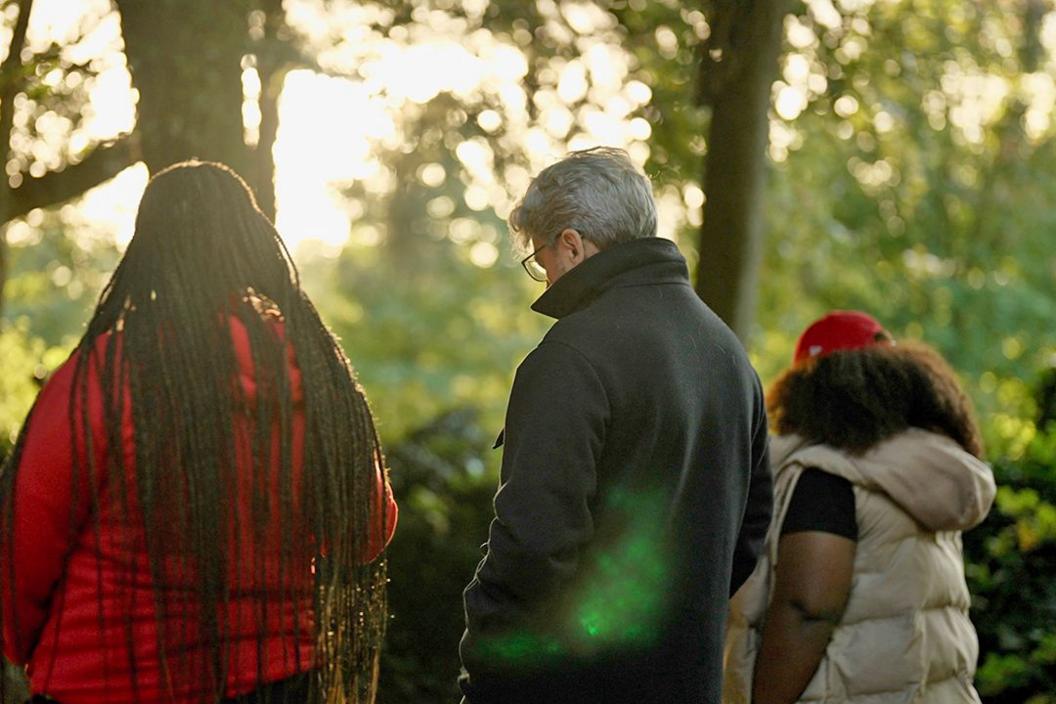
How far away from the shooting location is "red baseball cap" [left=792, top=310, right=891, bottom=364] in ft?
12.5

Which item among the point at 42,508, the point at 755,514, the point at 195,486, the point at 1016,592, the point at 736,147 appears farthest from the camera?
the point at 736,147

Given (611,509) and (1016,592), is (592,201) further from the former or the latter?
(1016,592)

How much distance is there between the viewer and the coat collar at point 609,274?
116 inches

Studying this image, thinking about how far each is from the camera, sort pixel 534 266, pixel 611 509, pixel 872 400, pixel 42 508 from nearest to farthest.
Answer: pixel 42 508 → pixel 611 509 → pixel 534 266 → pixel 872 400

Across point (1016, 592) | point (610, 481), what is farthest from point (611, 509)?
point (1016, 592)

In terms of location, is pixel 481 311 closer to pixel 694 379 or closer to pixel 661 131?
pixel 661 131

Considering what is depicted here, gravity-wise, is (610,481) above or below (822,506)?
above

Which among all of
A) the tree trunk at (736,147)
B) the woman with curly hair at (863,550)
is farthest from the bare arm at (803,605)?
the tree trunk at (736,147)

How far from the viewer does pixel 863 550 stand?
11.6 feet

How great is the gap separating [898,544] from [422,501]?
439 centimetres

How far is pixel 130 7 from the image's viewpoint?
482 cm

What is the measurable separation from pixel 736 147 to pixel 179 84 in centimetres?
209

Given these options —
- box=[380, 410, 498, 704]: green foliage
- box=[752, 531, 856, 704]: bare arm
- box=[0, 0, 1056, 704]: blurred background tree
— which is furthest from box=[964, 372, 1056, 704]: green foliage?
box=[380, 410, 498, 704]: green foliage

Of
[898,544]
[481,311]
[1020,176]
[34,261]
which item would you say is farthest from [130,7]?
[481,311]
